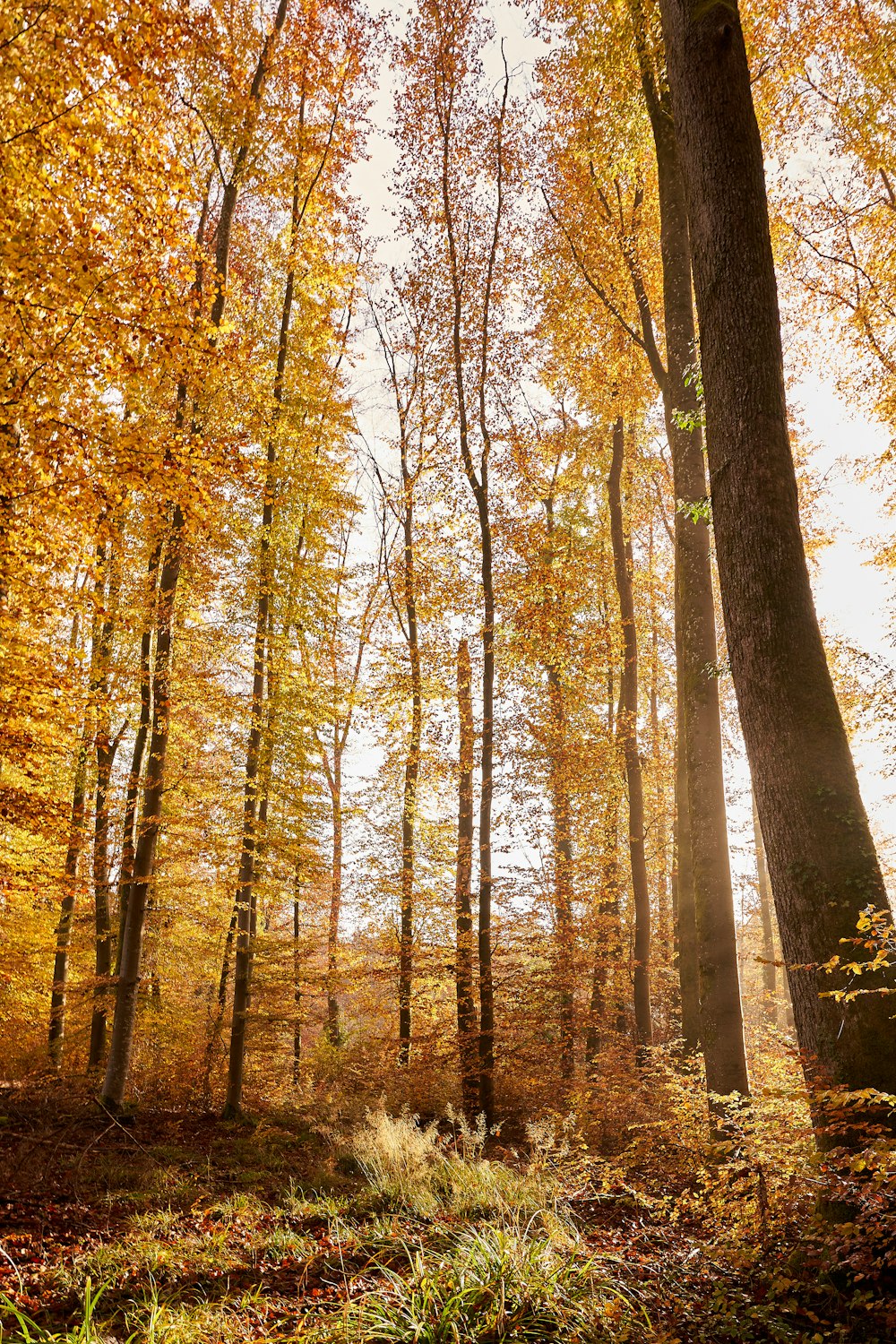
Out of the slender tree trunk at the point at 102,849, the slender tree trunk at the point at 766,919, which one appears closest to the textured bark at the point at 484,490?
the slender tree trunk at the point at 102,849

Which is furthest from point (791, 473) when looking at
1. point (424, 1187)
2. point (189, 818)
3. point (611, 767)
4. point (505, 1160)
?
point (611, 767)

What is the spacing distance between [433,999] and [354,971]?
1437 millimetres

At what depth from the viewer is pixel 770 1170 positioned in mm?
4055

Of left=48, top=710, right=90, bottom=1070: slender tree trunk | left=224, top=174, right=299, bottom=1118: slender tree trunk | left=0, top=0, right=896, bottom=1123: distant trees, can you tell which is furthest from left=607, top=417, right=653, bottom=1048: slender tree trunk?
left=48, top=710, right=90, bottom=1070: slender tree trunk

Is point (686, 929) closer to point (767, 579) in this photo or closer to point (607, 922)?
point (607, 922)

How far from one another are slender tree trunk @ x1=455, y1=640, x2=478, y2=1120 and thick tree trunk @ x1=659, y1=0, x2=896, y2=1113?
6.77 metres

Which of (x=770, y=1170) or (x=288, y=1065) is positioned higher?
(x=770, y=1170)

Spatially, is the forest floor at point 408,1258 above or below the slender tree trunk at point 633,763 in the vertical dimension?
below

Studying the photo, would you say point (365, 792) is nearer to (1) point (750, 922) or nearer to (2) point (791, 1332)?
(2) point (791, 1332)

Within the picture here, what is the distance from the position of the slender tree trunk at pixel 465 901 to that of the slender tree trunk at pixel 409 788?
32.9 inches

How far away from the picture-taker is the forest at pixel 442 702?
3520 millimetres

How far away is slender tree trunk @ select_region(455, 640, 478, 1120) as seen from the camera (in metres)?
9.34

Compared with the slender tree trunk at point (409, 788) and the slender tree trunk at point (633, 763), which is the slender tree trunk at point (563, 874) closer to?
the slender tree trunk at point (633, 763)

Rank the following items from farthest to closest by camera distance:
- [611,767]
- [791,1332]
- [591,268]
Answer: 1. [611,767]
2. [591,268]
3. [791,1332]
